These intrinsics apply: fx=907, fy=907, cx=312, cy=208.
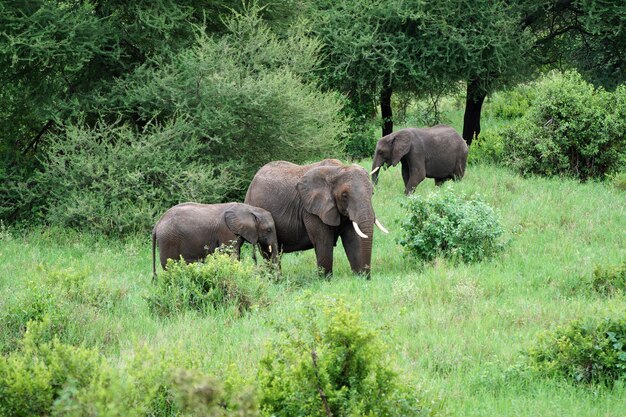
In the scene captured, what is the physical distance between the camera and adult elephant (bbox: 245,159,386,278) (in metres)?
12.2

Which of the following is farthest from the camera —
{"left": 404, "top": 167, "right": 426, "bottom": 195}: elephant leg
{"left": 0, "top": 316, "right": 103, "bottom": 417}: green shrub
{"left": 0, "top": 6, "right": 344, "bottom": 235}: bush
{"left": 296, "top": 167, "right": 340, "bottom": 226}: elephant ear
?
{"left": 404, "top": 167, "right": 426, "bottom": 195}: elephant leg

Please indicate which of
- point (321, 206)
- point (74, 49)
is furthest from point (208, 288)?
point (74, 49)

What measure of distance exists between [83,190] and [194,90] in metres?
3.06

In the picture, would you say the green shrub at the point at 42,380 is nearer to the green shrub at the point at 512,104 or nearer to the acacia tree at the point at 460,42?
the acacia tree at the point at 460,42

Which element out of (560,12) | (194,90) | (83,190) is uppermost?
(560,12)

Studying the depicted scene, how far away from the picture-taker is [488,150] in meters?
22.8

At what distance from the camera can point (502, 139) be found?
21859 millimetres

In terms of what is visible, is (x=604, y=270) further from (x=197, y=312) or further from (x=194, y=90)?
(x=194, y=90)

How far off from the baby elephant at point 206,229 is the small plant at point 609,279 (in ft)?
14.4

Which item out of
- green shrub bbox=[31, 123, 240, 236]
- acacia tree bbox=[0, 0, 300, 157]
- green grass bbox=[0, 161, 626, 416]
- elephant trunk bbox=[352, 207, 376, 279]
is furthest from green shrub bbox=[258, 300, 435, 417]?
acacia tree bbox=[0, 0, 300, 157]

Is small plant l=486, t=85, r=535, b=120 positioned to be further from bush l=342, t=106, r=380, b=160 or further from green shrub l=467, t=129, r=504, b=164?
green shrub l=467, t=129, r=504, b=164

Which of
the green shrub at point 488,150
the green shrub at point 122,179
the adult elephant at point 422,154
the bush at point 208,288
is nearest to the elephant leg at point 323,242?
the bush at point 208,288

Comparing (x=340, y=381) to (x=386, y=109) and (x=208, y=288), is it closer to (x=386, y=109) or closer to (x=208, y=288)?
(x=208, y=288)

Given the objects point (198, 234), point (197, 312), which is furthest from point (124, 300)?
point (198, 234)
